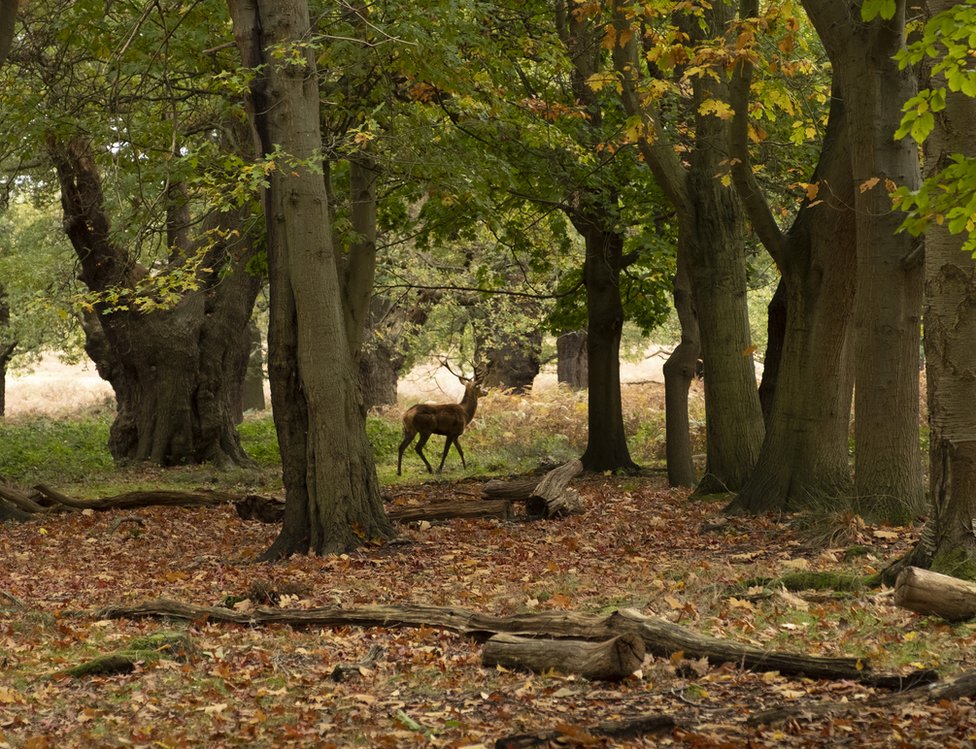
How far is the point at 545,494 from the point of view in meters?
14.3

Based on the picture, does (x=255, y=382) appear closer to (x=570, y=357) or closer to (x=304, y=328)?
(x=570, y=357)

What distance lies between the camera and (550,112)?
15.6m

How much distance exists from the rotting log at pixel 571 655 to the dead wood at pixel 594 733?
0.75m

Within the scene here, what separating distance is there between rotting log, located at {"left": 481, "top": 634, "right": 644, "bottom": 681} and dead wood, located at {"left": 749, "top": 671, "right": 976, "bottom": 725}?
95cm

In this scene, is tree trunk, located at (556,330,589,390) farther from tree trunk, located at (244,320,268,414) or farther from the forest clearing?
the forest clearing

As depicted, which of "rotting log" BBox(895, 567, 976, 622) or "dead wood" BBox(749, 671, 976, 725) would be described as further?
"rotting log" BBox(895, 567, 976, 622)

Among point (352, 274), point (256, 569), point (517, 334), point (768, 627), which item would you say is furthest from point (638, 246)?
point (517, 334)

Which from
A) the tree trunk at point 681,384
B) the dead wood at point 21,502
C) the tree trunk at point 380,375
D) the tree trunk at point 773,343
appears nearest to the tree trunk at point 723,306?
the tree trunk at point 773,343

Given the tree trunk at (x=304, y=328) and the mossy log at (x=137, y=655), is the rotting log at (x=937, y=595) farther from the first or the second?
the tree trunk at (x=304, y=328)

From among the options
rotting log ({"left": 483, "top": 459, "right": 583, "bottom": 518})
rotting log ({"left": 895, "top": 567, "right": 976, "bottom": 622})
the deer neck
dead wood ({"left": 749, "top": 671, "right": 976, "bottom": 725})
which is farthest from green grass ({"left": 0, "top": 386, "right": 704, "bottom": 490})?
dead wood ({"left": 749, "top": 671, "right": 976, "bottom": 725})

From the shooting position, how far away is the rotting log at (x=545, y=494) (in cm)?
1422

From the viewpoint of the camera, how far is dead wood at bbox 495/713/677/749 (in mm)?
5531

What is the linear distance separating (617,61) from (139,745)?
10.6 metres

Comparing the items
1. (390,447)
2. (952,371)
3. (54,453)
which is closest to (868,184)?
(952,371)
